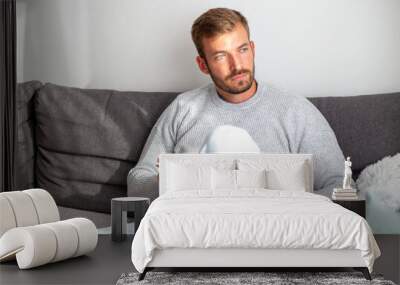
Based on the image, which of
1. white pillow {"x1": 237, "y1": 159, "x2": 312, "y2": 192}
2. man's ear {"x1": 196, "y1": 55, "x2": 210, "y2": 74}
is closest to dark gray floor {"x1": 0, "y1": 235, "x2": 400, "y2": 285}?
white pillow {"x1": 237, "y1": 159, "x2": 312, "y2": 192}

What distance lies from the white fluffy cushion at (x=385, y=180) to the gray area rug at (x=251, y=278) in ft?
5.05

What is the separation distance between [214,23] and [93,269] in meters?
2.48

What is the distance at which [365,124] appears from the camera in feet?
19.3

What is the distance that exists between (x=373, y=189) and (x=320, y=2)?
1647mm

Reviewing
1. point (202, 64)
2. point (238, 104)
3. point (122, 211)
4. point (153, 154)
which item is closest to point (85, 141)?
point (153, 154)

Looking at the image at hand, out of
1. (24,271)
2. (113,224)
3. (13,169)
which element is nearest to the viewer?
(24,271)

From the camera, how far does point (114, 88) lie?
6.37m

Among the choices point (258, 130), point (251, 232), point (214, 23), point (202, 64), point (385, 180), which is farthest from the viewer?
point (202, 64)

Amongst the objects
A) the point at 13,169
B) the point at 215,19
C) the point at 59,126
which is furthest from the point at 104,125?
the point at 215,19

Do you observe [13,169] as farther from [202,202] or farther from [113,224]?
[202,202]

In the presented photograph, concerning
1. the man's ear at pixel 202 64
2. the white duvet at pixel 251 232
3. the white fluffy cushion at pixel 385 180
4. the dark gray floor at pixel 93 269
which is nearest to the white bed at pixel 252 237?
the white duvet at pixel 251 232

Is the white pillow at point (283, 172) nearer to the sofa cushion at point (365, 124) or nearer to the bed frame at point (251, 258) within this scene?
the sofa cushion at point (365, 124)

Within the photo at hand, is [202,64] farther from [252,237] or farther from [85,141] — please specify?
[252,237]

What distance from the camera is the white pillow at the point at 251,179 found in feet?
17.5
